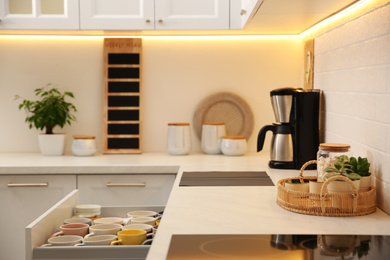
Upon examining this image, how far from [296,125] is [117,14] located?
1.14m

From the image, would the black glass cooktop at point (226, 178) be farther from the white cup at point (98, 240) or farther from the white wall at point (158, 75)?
the white wall at point (158, 75)

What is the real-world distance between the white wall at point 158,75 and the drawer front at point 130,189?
0.59m

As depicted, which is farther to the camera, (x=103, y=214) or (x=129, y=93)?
(x=129, y=93)

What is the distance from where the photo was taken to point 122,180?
264cm

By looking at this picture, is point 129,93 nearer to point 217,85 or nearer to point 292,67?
point 217,85

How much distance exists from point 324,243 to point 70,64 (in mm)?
2264

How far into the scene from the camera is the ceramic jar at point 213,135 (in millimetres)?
3041

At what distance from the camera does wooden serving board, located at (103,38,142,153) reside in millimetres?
3141

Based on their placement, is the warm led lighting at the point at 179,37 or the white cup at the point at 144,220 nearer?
the white cup at the point at 144,220

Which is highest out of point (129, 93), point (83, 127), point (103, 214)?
point (129, 93)

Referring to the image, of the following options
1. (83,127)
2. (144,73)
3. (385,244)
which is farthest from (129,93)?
(385,244)

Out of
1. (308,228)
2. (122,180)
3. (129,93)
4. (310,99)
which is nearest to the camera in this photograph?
(308,228)

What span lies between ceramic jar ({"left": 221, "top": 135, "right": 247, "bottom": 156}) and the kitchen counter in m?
0.18

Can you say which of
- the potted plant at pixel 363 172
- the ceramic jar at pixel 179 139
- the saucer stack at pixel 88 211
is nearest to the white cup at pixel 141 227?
the saucer stack at pixel 88 211
